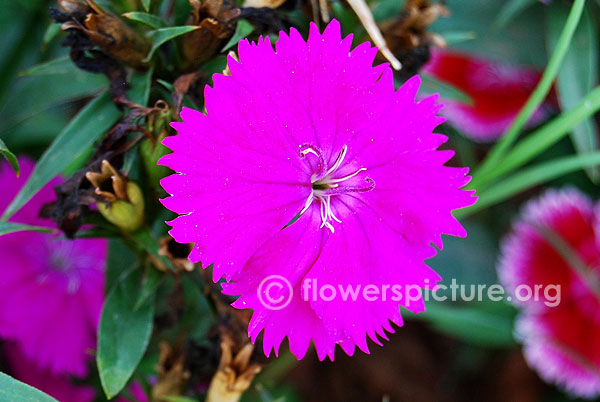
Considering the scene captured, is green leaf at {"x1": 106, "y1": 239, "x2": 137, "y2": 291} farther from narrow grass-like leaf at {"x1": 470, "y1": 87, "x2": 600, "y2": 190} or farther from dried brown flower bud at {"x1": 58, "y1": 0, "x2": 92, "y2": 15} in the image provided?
narrow grass-like leaf at {"x1": 470, "y1": 87, "x2": 600, "y2": 190}

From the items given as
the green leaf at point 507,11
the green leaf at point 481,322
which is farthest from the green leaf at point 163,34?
the green leaf at point 481,322

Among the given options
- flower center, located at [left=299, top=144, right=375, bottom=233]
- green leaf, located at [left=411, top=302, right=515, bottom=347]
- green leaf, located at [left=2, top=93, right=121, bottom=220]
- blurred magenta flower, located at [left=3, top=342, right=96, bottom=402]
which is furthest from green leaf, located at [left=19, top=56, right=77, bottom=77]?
green leaf, located at [left=411, top=302, right=515, bottom=347]

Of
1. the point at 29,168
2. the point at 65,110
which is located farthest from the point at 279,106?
the point at 65,110

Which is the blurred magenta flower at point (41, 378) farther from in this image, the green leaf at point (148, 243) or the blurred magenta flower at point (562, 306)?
the blurred magenta flower at point (562, 306)

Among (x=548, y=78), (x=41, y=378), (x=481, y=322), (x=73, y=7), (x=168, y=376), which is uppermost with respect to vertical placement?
(x=73, y=7)

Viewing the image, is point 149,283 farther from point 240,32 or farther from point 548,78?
point 548,78

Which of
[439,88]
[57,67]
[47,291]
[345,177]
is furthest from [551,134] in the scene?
[47,291]

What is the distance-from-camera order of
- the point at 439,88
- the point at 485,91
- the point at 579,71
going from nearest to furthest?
the point at 439,88
the point at 579,71
the point at 485,91
